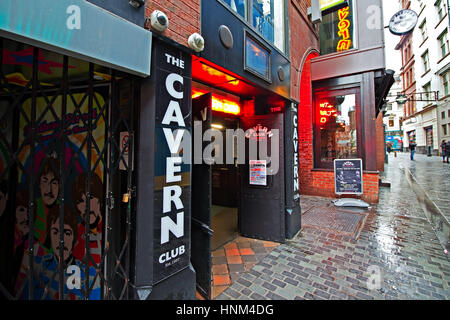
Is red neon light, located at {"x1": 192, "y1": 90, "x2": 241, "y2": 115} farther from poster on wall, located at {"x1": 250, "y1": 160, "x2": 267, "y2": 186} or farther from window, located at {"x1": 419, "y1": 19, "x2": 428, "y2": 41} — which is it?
window, located at {"x1": 419, "y1": 19, "x2": 428, "y2": 41}

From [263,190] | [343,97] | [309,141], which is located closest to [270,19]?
[263,190]

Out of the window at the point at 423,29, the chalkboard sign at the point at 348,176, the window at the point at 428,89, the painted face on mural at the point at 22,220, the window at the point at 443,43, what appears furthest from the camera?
the window at the point at 423,29

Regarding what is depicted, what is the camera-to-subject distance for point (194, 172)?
10.2 feet

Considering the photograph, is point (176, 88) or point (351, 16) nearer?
point (176, 88)

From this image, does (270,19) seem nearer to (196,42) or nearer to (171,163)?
(196,42)

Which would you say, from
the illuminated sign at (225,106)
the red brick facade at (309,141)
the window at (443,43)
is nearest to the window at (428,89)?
the window at (443,43)

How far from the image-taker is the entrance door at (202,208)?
2.73 meters

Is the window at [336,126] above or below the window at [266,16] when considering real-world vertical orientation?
below

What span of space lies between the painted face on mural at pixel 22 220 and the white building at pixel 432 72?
28591 millimetres

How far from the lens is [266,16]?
14.0 feet

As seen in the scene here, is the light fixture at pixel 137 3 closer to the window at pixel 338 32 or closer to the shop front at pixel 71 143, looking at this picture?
the shop front at pixel 71 143

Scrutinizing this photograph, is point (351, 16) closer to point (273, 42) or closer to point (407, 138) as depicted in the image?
point (273, 42)

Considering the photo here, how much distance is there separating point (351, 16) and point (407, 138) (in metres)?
42.2
